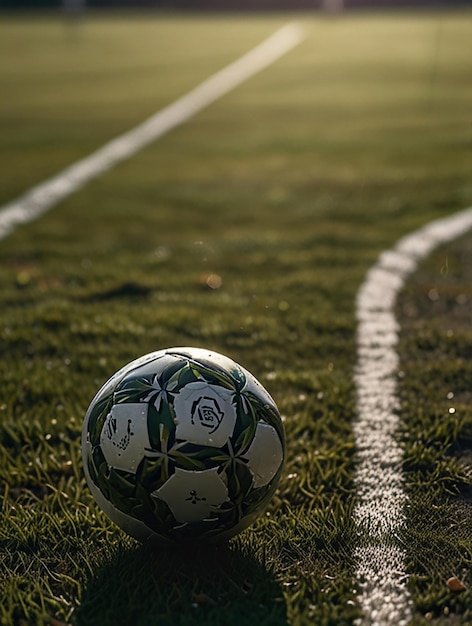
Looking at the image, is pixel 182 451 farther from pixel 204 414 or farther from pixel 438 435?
pixel 438 435

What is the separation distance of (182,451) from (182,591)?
49cm

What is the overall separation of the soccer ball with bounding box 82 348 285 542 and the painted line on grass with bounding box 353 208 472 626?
501 millimetres

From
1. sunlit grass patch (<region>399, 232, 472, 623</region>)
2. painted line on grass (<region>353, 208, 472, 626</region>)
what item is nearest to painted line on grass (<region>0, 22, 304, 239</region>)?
painted line on grass (<region>353, 208, 472, 626</region>)

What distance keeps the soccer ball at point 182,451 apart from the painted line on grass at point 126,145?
5586 mm

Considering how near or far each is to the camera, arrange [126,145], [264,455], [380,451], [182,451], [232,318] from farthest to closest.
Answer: [126,145], [232,318], [380,451], [264,455], [182,451]

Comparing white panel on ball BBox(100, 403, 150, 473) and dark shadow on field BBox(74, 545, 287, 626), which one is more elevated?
white panel on ball BBox(100, 403, 150, 473)

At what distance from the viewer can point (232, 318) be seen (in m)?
6.27

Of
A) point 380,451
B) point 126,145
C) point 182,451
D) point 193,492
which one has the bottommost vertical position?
point 126,145

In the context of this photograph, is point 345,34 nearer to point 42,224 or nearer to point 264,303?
point 42,224

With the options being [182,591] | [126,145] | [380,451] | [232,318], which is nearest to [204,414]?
[182,591]

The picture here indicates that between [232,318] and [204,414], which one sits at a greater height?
[204,414]

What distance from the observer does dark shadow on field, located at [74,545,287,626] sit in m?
Result: 3.16

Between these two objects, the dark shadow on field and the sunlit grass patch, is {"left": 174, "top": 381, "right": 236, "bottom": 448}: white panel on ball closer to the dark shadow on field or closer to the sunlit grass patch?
the dark shadow on field

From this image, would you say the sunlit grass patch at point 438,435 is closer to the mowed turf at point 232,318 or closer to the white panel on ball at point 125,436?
the mowed turf at point 232,318
